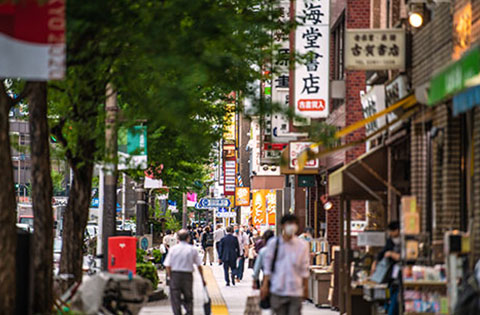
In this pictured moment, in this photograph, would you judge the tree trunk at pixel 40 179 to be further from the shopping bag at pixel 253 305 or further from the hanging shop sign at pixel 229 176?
the hanging shop sign at pixel 229 176

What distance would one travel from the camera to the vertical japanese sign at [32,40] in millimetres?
9750

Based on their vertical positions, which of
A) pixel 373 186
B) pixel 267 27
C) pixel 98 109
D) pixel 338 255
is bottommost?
pixel 338 255

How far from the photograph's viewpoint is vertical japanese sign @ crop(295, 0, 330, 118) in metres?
25.4

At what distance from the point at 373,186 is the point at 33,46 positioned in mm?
11686

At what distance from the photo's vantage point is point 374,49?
1819 centimetres

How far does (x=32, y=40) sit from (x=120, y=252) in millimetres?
12292

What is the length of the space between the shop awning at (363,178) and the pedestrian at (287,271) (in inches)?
223

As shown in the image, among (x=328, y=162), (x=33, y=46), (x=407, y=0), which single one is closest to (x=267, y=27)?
(x=407, y=0)

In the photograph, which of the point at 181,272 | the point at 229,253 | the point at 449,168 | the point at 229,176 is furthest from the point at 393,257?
→ the point at 229,176

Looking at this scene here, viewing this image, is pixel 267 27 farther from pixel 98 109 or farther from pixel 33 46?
pixel 33 46

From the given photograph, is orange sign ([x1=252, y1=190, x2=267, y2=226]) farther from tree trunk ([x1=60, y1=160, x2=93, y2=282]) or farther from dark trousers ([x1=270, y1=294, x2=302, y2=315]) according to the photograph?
dark trousers ([x1=270, y1=294, x2=302, y2=315])

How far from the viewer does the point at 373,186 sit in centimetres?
2052

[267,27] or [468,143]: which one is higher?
[267,27]

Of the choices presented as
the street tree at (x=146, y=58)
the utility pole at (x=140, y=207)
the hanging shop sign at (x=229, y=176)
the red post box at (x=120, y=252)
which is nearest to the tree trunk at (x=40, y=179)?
the street tree at (x=146, y=58)
